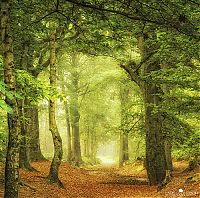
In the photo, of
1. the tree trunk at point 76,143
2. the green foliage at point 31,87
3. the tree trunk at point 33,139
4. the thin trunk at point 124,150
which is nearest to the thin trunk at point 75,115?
the tree trunk at point 76,143

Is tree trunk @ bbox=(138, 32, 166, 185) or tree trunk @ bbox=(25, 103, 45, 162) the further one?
tree trunk @ bbox=(25, 103, 45, 162)

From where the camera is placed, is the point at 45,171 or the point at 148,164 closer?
the point at 148,164

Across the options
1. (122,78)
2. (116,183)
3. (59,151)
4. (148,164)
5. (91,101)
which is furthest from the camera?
(91,101)

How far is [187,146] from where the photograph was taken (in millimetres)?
10562

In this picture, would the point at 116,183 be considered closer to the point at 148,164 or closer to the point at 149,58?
the point at 148,164

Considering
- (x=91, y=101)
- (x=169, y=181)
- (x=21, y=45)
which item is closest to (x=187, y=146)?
(x=169, y=181)

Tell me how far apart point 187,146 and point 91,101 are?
22.2m

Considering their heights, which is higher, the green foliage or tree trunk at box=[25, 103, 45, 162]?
the green foliage

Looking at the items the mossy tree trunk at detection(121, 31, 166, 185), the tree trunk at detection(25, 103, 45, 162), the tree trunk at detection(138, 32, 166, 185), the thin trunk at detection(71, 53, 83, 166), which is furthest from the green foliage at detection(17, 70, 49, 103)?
the thin trunk at detection(71, 53, 83, 166)

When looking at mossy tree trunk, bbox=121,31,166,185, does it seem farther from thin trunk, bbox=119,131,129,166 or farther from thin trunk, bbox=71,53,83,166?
thin trunk, bbox=119,131,129,166

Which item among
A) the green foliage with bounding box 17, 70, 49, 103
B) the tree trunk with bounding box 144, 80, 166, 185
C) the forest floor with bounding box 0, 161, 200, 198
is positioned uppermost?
the green foliage with bounding box 17, 70, 49, 103

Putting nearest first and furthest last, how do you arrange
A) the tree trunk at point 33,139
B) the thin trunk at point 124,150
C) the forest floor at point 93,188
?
1. the forest floor at point 93,188
2. the tree trunk at point 33,139
3. the thin trunk at point 124,150

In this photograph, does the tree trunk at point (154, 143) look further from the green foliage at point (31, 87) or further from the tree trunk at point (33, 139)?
the tree trunk at point (33, 139)

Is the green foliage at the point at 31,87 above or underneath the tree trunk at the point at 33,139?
above
